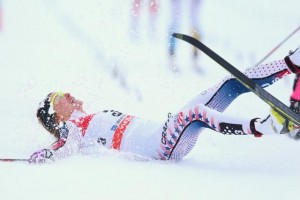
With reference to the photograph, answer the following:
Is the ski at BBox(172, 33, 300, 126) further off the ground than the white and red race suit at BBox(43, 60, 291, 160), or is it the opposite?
the ski at BBox(172, 33, 300, 126)

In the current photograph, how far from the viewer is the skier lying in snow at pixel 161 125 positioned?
262cm

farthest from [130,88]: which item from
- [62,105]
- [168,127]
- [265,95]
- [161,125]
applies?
[265,95]

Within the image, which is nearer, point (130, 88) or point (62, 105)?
point (62, 105)

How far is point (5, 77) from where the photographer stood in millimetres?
5887

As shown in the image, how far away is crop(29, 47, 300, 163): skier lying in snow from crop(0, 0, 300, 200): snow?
106mm

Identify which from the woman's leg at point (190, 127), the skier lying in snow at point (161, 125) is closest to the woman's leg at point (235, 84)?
the skier lying in snow at point (161, 125)

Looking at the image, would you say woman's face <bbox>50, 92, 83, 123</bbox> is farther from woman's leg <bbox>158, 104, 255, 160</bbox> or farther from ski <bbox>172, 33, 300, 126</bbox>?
ski <bbox>172, 33, 300, 126</bbox>

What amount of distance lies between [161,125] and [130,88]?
2.97 m

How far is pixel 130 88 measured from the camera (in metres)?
5.97

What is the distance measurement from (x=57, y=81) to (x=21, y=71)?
1.71 feet

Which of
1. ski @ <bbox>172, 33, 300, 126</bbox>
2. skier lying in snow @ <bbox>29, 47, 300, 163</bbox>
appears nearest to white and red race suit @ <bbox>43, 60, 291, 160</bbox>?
skier lying in snow @ <bbox>29, 47, 300, 163</bbox>

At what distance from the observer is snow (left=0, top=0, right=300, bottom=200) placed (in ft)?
7.20

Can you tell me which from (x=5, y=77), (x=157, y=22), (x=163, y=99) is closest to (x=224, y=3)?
(x=157, y=22)

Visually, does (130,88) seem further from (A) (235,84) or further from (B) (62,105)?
(A) (235,84)
